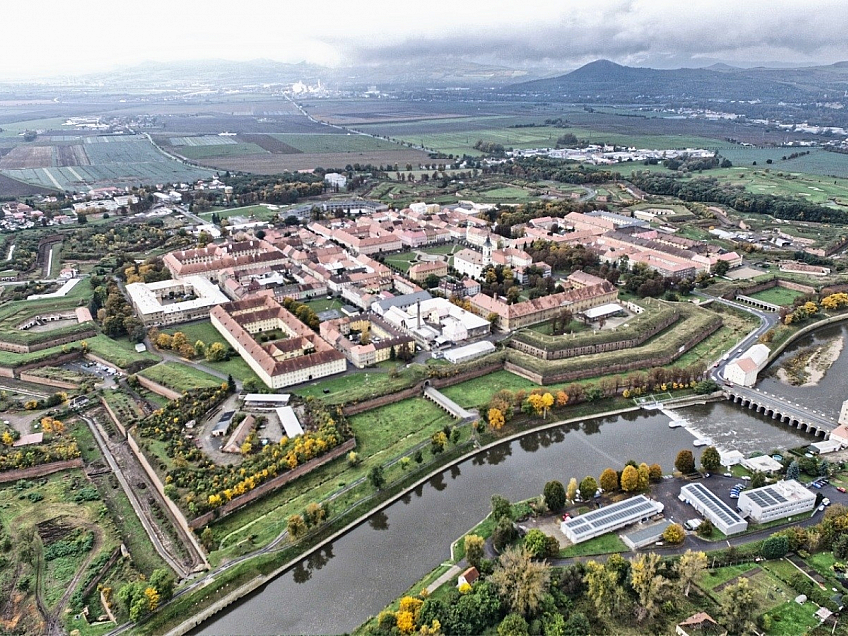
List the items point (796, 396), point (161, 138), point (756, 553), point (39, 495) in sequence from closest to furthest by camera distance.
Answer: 1. point (756, 553)
2. point (39, 495)
3. point (796, 396)
4. point (161, 138)

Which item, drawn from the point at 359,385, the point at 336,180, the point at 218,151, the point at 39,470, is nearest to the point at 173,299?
the point at 359,385

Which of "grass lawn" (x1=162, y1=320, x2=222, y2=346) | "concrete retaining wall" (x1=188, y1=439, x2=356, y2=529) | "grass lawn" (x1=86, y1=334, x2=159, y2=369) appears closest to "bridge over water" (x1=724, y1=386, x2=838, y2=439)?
"concrete retaining wall" (x1=188, y1=439, x2=356, y2=529)

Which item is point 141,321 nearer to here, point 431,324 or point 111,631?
point 431,324

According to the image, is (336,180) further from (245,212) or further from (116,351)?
(116,351)

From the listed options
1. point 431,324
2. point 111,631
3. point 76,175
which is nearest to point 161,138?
point 76,175

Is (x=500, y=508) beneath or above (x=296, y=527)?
above

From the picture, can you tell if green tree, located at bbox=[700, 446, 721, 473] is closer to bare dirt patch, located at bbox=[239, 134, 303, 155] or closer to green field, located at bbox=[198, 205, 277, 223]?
green field, located at bbox=[198, 205, 277, 223]
